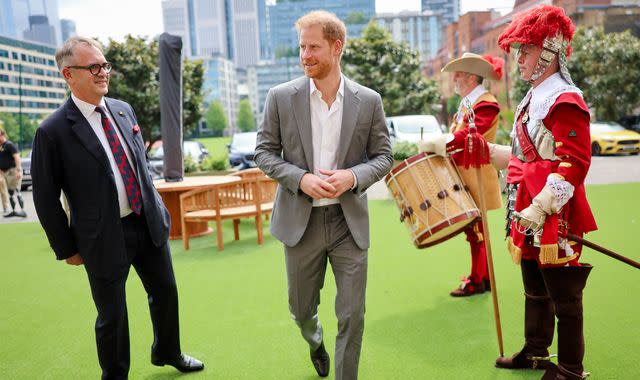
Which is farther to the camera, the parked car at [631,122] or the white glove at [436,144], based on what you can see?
the parked car at [631,122]

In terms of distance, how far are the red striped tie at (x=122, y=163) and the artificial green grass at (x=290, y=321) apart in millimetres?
1282

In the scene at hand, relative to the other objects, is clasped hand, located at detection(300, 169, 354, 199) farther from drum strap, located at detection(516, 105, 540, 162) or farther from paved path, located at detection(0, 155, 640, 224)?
paved path, located at detection(0, 155, 640, 224)

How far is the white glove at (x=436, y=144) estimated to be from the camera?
12.3 feet

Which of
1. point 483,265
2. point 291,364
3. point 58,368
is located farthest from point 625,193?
point 58,368

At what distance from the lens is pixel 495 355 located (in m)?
3.74

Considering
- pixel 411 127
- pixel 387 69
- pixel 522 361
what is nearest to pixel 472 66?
pixel 522 361

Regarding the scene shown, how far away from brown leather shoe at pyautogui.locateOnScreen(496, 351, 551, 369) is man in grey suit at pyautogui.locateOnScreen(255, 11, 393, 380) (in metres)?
1.15

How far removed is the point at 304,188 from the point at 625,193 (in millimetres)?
9838

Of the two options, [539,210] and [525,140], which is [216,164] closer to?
[525,140]

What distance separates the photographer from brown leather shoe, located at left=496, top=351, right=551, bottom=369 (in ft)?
11.2

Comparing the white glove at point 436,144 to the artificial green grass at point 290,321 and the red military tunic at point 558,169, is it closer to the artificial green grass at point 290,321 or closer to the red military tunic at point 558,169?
the red military tunic at point 558,169

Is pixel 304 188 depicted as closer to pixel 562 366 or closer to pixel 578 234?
pixel 578 234

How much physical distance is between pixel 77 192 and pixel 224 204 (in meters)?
4.76

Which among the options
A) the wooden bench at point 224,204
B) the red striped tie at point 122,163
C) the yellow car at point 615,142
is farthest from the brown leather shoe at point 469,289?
the yellow car at point 615,142
